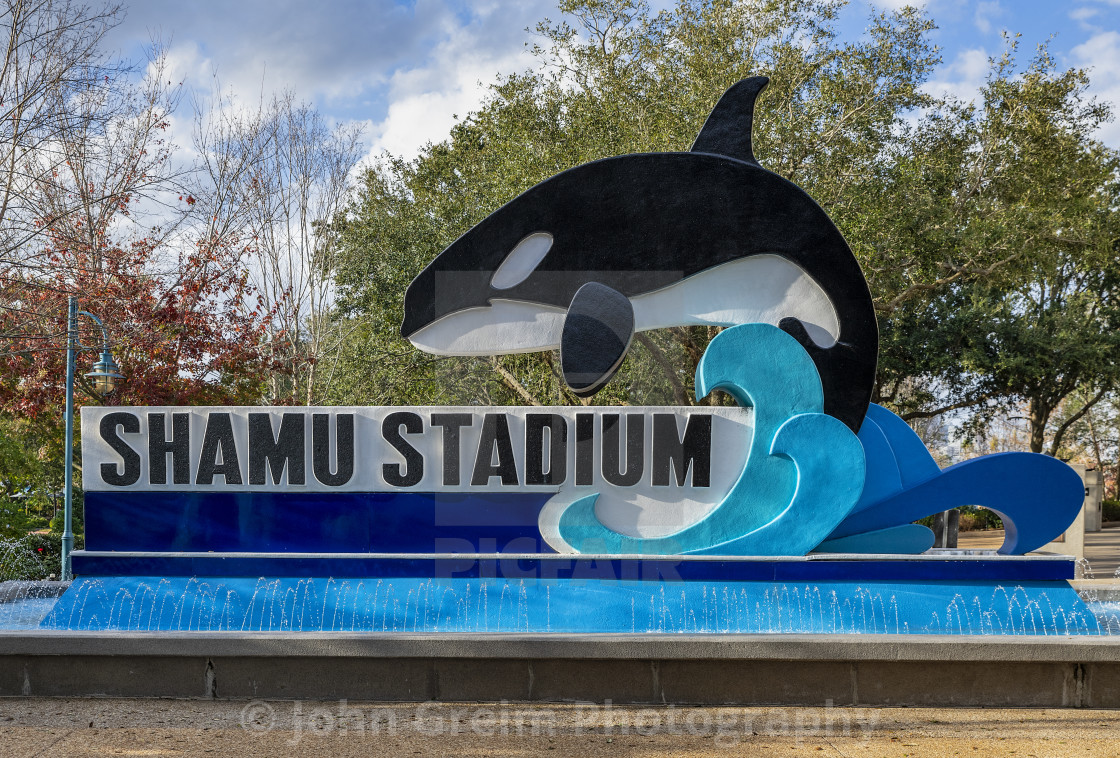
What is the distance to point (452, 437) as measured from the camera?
25.3 feet

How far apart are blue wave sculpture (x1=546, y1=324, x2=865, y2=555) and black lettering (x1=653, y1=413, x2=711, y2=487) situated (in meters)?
0.30

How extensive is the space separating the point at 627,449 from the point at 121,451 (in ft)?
14.9

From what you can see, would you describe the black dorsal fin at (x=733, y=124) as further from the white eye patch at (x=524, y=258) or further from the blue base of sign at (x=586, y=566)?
the blue base of sign at (x=586, y=566)

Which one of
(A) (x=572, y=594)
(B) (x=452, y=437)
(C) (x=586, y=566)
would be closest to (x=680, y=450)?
(C) (x=586, y=566)

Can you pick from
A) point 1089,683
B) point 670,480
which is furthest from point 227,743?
point 1089,683

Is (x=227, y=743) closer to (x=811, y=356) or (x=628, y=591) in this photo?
(x=628, y=591)

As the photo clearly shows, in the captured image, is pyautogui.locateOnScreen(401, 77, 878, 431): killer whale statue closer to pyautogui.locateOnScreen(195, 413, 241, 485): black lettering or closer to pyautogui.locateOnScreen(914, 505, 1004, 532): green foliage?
pyautogui.locateOnScreen(195, 413, 241, 485): black lettering

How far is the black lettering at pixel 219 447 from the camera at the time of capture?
7758 mm

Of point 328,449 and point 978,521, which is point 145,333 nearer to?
point 328,449

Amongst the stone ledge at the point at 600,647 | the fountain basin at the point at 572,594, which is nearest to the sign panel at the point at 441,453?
the fountain basin at the point at 572,594

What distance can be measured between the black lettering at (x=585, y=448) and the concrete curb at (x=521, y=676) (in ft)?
5.25

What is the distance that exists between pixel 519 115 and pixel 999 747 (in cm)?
1272

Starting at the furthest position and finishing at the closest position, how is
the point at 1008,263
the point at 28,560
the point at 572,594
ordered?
1. the point at 1008,263
2. the point at 28,560
3. the point at 572,594

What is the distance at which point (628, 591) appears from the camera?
7.29 metres
